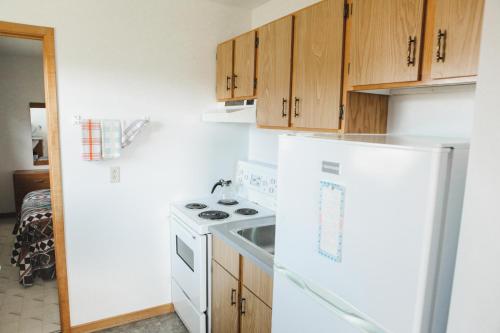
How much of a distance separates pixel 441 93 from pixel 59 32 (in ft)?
7.60

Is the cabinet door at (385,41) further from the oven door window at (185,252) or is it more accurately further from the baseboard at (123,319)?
the baseboard at (123,319)

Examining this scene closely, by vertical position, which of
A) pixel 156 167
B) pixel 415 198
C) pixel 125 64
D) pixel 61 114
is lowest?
pixel 156 167

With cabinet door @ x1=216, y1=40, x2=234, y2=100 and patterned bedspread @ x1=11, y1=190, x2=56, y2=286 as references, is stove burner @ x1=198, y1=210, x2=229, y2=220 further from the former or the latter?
patterned bedspread @ x1=11, y1=190, x2=56, y2=286

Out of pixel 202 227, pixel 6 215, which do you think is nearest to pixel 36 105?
pixel 6 215

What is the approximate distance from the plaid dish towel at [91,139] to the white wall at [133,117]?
0.09 meters

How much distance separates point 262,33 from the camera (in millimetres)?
2178

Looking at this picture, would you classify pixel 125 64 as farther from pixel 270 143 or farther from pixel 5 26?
pixel 270 143

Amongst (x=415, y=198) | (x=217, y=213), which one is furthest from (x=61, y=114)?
(x=415, y=198)

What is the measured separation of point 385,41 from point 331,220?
774 millimetres

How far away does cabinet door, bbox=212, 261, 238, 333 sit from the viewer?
1.99m

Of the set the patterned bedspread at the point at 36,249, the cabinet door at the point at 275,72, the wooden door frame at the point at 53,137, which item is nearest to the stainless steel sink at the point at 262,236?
the cabinet door at the point at 275,72

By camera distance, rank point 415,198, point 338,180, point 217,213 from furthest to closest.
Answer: point 217,213, point 338,180, point 415,198

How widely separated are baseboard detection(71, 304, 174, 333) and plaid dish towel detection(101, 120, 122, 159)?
1291 mm

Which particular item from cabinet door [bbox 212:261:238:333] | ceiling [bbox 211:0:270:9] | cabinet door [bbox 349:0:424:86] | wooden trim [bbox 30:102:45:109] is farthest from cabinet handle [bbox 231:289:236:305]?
wooden trim [bbox 30:102:45:109]
